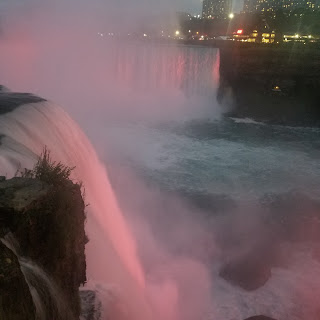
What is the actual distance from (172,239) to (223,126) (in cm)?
2027

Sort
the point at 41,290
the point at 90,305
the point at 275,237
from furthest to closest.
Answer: the point at 275,237, the point at 90,305, the point at 41,290

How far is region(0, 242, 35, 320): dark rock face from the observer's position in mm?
3006

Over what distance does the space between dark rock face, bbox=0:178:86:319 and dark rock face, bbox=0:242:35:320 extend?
75 cm

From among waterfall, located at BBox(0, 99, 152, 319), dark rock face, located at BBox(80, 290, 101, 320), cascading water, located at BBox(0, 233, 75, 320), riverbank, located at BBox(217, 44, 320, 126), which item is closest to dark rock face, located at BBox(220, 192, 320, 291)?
waterfall, located at BBox(0, 99, 152, 319)

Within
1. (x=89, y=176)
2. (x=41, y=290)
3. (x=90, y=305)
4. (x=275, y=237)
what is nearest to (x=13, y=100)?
(x=89, y=176)

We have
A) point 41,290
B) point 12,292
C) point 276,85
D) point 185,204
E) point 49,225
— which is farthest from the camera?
point 276,85

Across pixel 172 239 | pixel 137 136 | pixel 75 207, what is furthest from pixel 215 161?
pixel 75 207

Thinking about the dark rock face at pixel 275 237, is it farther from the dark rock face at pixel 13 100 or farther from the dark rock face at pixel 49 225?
the dark rock face at pixel 13 100

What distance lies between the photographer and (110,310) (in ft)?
21.5

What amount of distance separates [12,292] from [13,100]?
31.4 feet

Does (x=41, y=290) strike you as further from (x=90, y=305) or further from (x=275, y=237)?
(x=275, y=237)

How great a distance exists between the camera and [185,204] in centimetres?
1683

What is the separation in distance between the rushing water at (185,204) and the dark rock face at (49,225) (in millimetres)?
1611

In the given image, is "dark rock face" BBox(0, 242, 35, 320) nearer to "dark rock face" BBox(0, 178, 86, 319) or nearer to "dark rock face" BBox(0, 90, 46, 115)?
"dark rock face" BBox(0, 178, 86, 319)
